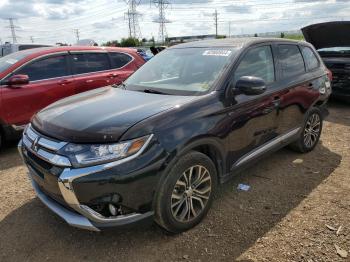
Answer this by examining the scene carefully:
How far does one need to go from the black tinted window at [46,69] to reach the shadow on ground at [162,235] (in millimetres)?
2706

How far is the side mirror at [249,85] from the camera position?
3.35 m

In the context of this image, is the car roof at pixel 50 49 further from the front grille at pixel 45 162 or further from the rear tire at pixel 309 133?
the rear tire at pixel 309 133

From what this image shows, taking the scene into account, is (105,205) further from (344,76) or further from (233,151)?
(344,76)

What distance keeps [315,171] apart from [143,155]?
9.33 ft

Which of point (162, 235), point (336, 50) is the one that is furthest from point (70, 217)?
point (336, 50)

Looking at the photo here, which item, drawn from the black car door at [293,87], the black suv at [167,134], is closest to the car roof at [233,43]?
the black suv at [167,134]

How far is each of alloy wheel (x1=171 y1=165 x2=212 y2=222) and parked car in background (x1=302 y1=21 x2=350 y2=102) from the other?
604 centimetres

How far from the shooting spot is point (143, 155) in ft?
8.85

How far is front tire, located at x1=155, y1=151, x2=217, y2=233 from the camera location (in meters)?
2.89

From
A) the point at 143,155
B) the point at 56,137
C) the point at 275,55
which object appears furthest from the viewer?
the point at 275,55

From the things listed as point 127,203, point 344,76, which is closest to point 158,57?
point 127,203

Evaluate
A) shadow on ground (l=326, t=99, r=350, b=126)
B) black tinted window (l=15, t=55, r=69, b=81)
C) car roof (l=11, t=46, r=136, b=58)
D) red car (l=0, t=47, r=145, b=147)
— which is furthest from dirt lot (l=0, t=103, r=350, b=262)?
shadow on ground (l=326, t=99, r=350, b=126)

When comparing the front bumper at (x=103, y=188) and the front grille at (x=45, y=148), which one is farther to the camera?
the front grille at (x=45, y=148)

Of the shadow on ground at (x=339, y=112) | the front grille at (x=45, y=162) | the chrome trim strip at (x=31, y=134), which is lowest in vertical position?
the shadow on ground at (x=339, y=112)
